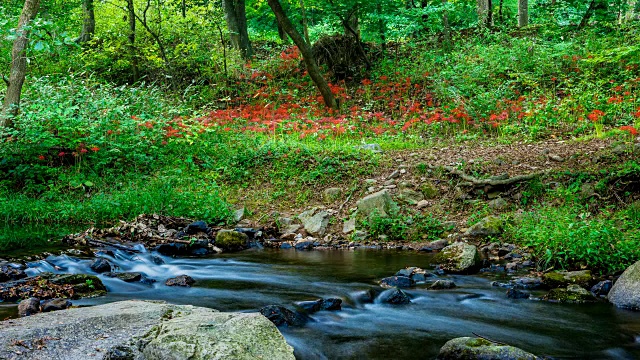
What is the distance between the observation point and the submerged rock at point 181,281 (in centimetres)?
620

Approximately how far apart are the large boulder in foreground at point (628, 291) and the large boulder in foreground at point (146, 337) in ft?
12.2

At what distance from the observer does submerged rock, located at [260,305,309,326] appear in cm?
466

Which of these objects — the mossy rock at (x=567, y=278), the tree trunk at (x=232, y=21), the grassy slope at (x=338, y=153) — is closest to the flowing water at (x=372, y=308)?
the mossy rock at (x=567, y=278)

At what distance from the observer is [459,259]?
686 centimetres

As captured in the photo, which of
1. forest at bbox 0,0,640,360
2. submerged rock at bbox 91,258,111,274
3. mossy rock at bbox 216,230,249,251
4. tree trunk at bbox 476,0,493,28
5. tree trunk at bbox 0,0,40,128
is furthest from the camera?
tree trunk at bbox 476,0,493,28

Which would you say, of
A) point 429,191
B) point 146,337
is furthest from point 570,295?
point 146,337

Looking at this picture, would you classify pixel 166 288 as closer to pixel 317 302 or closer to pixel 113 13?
pixel 317 302

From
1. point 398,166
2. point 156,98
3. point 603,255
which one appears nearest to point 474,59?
point 398,166

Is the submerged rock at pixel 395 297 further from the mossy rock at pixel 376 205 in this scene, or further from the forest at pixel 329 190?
the mossy rock at pixel 376 205

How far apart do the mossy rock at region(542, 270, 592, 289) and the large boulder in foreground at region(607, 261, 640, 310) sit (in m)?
0.45

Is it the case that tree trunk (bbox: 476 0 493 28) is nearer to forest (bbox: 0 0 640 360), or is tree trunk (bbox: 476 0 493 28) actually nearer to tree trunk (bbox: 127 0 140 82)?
forest (bbox: 0 0 640 360)

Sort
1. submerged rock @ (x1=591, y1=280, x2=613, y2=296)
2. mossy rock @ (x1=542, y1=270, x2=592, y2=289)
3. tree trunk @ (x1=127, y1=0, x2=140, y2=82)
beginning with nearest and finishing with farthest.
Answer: submerged rock @ (x1=591, y1=280, x2=613, y2=296)
mossy rock @ (x1=542, y1=270, x2=592, y2=289)
tree trunk @ (x1=127, y1=0, x2=140, y2=82)

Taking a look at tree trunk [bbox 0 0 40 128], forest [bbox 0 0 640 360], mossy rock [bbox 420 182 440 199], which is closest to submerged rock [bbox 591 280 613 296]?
forest [bbox 0 0 640 360]

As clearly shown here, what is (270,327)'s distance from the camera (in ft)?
11.9
